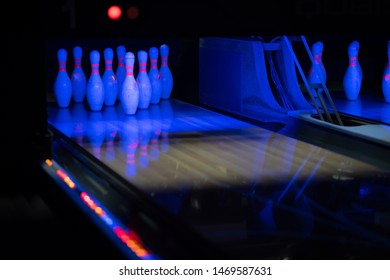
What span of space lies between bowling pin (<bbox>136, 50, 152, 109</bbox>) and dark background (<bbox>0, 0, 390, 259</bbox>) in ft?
5.98

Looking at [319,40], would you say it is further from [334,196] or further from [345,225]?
[345,225]

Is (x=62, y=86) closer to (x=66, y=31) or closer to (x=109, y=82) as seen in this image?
(x=109, y=82)

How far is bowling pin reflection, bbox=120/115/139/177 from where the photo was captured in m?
3.31

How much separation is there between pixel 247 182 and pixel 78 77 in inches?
97.4

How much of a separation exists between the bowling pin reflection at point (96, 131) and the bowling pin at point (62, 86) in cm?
25

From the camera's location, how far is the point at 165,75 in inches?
213

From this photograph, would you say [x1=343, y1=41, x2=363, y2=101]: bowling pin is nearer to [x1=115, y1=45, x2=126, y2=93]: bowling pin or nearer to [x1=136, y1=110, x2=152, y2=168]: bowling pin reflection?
[x1=136, y1=110, x2=152, y2=168]: bowling pin reflection

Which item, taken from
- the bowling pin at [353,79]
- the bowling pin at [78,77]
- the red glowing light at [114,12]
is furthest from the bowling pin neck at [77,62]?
the red glowing light at [114,12]

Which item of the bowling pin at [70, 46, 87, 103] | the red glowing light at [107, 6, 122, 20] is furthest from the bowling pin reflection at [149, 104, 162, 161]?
the red glowing light at [107, 6, 122, 20]

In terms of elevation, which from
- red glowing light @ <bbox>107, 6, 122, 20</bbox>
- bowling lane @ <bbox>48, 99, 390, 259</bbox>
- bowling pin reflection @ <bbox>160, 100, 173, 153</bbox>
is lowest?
bowling pin reflection @ <bbox>160, 100, 173, 153</bbox>

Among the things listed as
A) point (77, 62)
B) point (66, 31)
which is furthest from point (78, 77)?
point (66, 31)

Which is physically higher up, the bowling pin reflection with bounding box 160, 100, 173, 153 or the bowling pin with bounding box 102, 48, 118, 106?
the bowling pin with bounding box 102, 48, 118, 106

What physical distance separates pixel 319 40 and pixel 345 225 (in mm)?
3633

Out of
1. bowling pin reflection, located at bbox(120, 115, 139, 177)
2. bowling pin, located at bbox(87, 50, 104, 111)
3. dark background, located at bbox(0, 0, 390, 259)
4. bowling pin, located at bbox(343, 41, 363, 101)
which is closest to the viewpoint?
dark background, located at bbox(0, 0, 390, 259)
